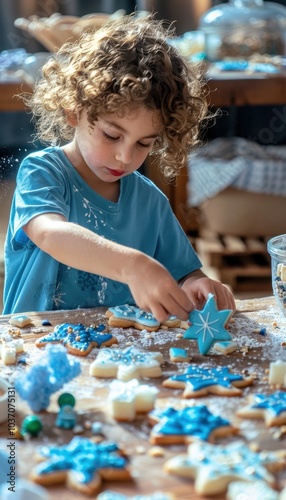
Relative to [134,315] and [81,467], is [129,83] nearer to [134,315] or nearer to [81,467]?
[134,315]

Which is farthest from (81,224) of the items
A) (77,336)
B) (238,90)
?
(238,90)

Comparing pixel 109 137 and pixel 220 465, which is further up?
pixel 109 137

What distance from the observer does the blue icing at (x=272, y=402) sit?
3.48 ft

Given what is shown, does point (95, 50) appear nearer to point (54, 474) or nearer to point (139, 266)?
point (139, 266)

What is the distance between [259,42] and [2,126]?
175 centimetres

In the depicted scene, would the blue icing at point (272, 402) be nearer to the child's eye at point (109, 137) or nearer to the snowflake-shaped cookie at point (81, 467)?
the snowflake-shaped cookie at point (81, 467)

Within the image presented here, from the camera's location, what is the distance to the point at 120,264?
1.27 m

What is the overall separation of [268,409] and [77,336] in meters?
0.39

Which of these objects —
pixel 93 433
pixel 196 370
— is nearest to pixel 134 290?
pixel 196 370

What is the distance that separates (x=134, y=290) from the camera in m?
1.25

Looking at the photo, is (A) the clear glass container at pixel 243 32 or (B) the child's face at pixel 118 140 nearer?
(B) the child's face at pixel 118 140

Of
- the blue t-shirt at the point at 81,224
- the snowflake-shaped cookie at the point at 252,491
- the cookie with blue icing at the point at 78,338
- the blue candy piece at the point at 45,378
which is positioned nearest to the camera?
the snowflake-shaped cookie at the point at 252,491

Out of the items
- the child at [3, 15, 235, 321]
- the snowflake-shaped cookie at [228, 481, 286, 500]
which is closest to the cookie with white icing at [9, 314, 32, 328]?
the child at [3, 15, 235, 321]

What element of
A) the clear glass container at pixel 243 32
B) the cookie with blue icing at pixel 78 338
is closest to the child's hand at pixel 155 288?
the cookie with blue icing at pixel 78 338
